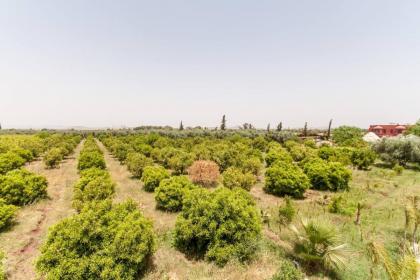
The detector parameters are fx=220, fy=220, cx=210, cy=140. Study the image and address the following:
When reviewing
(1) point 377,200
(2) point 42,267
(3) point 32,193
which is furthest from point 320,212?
(3) point 32,193

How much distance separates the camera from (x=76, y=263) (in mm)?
6344

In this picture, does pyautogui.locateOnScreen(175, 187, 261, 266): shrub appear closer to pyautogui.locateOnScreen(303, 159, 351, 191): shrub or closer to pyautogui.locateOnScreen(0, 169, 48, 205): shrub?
pyautogui.locateOnScreen(0, 169, 48, 205): shrub

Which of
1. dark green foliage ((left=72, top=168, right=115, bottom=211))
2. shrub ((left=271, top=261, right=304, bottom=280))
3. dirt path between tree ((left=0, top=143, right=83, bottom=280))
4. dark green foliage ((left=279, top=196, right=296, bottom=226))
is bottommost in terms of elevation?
dirt path between tree ((left=0, top=143, right=83, bottom=280))

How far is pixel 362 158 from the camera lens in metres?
26.1

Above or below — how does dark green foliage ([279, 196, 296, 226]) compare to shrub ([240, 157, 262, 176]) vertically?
below

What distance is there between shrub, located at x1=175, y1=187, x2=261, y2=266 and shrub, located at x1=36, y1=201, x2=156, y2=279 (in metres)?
1.74

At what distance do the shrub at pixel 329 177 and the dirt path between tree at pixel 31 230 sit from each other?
1772 centimetres

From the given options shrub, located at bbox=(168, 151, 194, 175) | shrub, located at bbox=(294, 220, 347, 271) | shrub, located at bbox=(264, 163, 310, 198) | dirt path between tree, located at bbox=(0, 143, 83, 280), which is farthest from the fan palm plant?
shrub, located at bbox=(168, 151, 194, 175)

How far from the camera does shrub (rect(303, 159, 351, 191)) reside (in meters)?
18.0

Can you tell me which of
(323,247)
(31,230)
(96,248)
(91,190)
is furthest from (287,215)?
(31,230)

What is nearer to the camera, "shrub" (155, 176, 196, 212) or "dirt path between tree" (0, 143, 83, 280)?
"dirt path between tree" (0, 143, 83, 280)

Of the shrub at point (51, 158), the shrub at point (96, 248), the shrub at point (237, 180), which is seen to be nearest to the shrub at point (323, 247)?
the shrub at point (96, 248)

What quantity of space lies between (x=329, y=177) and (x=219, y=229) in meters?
13.9

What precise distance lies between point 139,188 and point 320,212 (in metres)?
12.7
